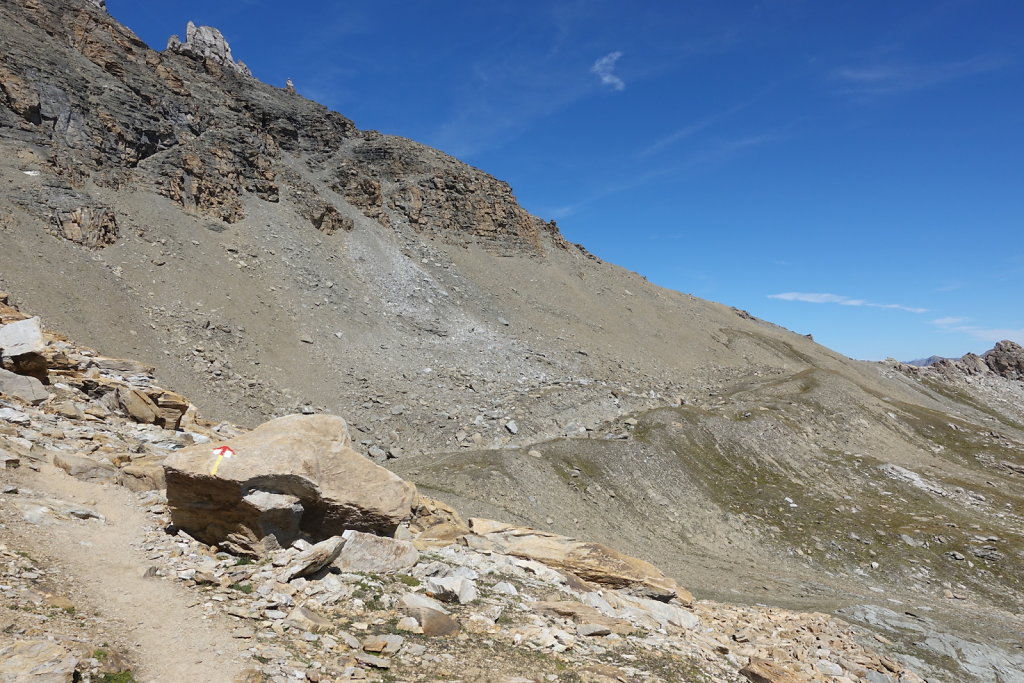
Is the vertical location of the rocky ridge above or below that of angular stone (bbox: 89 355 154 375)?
above

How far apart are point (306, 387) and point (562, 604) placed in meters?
36.3

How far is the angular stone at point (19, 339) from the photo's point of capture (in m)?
18.1

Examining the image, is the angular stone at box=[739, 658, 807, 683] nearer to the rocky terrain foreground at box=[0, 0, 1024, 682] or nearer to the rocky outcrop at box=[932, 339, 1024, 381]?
the rocky terrain foreground at box=[0, 0, 1024, 682]

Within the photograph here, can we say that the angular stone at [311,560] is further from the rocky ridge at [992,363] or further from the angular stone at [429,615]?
the rocky ridge at [992,363]

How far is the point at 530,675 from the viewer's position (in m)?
9.62

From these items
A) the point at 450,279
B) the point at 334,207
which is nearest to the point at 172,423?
the point at 450,279

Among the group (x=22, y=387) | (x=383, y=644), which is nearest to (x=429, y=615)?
(x=383, y=644)

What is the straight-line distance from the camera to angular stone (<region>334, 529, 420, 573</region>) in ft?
39.8

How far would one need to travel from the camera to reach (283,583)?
10.7m

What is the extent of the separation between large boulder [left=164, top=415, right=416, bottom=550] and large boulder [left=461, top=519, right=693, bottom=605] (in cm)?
543

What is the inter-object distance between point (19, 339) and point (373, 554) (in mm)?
15955

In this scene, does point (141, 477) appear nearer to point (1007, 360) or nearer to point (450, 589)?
point (450, 589)

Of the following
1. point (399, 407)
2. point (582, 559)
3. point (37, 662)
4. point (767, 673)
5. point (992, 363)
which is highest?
point (992, 363)

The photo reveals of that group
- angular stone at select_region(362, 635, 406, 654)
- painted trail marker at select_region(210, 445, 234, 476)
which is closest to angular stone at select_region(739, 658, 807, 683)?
angular stone at select_region(362, 635, 406, 654)
